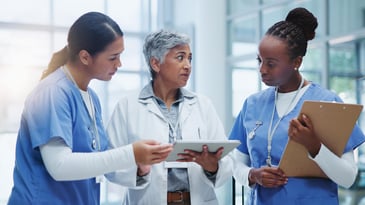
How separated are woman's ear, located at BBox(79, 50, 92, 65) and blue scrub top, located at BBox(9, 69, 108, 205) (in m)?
0.09

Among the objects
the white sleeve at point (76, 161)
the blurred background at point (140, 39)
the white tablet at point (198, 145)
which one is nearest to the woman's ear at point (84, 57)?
the white sleeve at point (76, 161)

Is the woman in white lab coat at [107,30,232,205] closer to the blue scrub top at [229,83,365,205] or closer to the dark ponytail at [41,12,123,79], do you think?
the blue scrub top at [229,83,365,205]

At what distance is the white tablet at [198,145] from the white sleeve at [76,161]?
20 centimetres

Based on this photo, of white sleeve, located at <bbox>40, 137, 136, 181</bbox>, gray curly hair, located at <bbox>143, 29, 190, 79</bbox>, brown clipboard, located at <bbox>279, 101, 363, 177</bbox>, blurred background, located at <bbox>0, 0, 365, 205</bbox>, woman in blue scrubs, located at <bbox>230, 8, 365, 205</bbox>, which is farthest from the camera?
blurred background, located at <bbox>0, 0, 365, 205</bbox>

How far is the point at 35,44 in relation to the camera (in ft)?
20.2

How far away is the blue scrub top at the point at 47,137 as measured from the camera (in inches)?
56.1

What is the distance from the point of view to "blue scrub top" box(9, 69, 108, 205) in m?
1.42

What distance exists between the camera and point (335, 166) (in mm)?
1574

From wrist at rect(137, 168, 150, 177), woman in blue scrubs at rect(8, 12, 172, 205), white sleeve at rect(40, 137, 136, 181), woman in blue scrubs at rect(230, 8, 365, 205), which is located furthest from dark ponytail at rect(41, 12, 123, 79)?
woman in blue scrubs at rect(230, 8, 365, 205)

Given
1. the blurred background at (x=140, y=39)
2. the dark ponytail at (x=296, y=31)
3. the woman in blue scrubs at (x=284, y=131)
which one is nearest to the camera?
the woman in blue scrubs at (x=284, y=131)

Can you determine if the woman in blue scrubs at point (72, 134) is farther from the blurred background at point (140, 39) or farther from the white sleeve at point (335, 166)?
the blurred background at point (140, 39)

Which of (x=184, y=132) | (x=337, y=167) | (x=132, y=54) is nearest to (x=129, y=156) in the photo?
(x=184, y=132)

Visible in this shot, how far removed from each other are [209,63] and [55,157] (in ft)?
17.2

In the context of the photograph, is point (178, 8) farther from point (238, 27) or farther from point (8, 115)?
point (8, 115)
